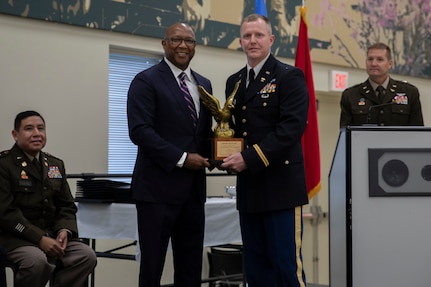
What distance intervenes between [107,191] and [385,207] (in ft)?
5.91

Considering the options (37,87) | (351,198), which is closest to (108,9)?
(37,87)

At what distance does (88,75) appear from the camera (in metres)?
4.61

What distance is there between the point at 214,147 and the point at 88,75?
7.06 ft

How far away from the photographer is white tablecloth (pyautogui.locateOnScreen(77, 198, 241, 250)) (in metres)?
3.83

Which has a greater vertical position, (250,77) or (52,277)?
(250,77)

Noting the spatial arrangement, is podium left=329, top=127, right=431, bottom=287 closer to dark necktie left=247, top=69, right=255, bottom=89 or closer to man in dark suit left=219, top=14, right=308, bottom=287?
man in dark suit left=219, top=14, right=308, bottom=287

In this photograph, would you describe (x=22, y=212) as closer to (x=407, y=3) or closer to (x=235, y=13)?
(x=235, y=13)

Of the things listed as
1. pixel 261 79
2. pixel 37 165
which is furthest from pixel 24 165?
pixel 261 79

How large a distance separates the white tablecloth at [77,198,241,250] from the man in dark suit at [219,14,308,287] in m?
1.13

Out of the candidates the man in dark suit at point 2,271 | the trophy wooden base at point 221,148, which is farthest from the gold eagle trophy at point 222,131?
the man in dark suit at point 2,271

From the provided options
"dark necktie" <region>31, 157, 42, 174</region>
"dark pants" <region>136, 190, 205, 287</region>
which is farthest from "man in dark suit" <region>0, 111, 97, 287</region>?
"dark pants" <region>136, 190, 205, 287</region>

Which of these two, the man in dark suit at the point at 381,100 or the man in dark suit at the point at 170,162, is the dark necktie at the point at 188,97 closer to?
the man in dark suit at the point at 170,162

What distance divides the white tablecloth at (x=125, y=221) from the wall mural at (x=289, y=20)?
1349 millimetres

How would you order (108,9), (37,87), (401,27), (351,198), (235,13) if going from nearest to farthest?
(351,198) < (37,87) < (108,9) < (235,13) < (401,27)
